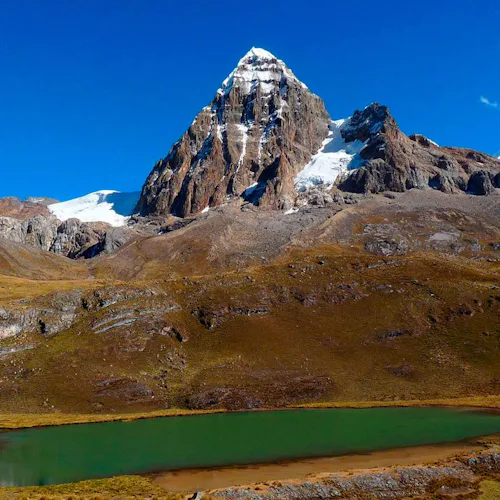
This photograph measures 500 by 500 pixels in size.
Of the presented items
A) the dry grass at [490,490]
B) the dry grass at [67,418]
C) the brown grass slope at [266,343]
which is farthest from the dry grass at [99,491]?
the brown grass slope at [266,343]

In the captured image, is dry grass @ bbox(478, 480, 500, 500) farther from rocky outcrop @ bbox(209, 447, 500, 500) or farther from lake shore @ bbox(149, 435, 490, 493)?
lake shore @ bbox(149, 435, 490, 493)

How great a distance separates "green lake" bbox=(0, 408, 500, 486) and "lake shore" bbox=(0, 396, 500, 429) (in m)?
3.94

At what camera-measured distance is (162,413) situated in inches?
4023

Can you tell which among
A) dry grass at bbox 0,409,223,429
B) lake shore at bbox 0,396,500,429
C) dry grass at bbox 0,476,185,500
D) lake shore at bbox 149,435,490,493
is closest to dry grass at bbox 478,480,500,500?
lake shore at bbox 149,435,490,493

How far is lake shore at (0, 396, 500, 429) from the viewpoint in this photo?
92.3 m

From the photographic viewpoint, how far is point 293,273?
17800 centimetres

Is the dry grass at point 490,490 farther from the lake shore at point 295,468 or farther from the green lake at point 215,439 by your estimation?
the green lake at point 215,439

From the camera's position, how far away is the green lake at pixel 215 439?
60094 mm

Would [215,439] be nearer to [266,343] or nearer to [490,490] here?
[490,490]

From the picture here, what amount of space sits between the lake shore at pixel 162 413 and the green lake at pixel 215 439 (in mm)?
3941

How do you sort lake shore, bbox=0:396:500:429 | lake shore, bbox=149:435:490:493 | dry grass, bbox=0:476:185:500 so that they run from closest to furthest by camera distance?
dry grass, bbox=0:476:185:500
lake shore, bbox=149:435:490:493
lake shore, bbox=0:396:500:429

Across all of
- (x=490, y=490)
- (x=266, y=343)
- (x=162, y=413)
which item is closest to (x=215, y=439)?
(x=162, y=413)

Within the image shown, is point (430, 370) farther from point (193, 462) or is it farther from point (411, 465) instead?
point (193, 462)

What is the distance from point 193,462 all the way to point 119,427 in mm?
33690
